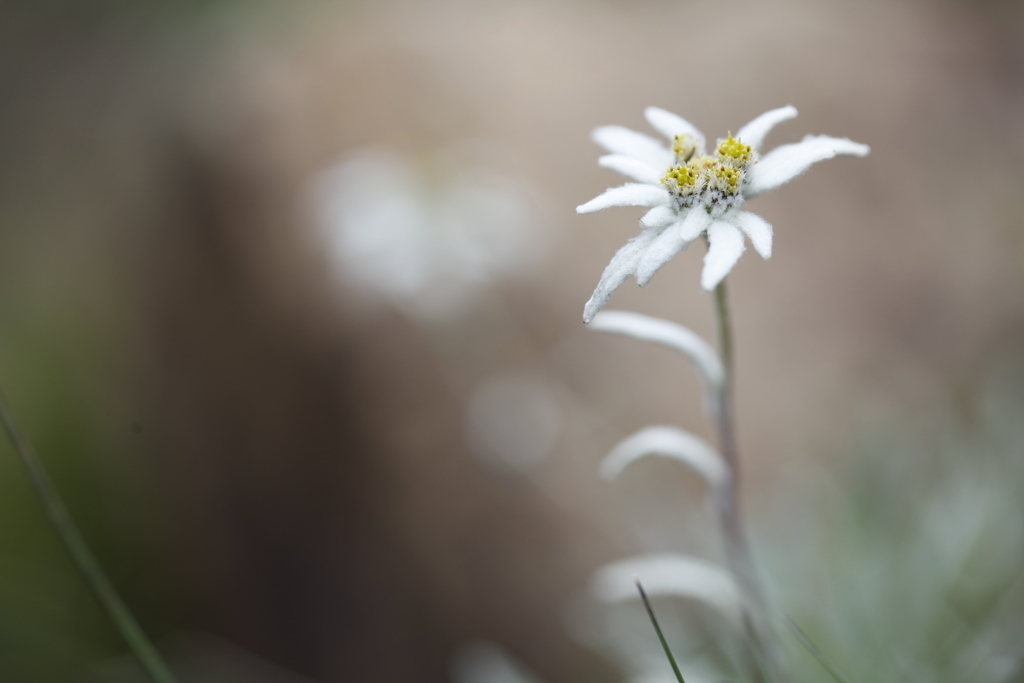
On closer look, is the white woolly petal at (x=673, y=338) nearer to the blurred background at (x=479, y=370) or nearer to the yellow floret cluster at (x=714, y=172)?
the yellow floret cluster at (x=714, y=172)

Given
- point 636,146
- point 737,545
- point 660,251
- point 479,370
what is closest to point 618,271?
point 660,251

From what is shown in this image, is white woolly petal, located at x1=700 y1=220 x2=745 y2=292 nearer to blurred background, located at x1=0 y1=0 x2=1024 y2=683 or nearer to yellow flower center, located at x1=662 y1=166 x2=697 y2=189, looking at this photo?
yellow flower center, located at x1=662 y1=166 x2=697 y2=189

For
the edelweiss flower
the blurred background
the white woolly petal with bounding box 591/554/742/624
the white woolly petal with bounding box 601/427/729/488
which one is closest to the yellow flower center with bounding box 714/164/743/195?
the edelweiss flower

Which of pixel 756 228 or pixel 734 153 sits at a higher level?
pixel 734 153

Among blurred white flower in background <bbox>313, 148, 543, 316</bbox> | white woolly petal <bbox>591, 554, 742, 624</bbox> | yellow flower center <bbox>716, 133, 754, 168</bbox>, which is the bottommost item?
white woolly petal <bbox>591, 554, 742, 624</bbox>

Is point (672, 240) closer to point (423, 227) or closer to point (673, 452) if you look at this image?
point (673, 452)

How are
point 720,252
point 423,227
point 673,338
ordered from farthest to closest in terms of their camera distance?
1. point 423,227
2. point 673,338
3. point 720,252
